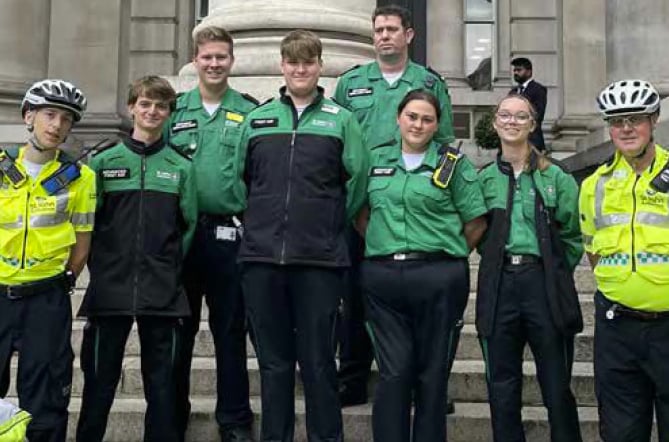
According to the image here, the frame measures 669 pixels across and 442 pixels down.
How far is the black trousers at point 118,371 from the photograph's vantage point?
4551 millimetres

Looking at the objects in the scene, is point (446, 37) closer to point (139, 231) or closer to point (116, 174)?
point (116, 174)

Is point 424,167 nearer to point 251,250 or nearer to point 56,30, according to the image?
point 251,250

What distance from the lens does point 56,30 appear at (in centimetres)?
1528

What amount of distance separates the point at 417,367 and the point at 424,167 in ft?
3.37

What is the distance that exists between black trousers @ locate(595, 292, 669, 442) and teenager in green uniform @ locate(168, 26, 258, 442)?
1966mm

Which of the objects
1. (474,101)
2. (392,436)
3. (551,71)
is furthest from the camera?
(551,71)

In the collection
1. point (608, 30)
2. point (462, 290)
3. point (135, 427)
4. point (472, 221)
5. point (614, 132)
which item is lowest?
point (135, 427)

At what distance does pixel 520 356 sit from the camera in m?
4.61

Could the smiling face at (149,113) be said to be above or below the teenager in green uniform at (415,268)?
above

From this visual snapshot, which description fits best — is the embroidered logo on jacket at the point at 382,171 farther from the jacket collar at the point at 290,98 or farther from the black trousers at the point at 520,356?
the black trousers at the point at 520,356

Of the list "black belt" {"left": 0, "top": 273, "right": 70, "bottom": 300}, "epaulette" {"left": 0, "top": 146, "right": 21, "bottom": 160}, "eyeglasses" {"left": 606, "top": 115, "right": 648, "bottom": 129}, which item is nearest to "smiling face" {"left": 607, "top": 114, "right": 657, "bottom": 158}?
"eyeglasses" {"left": 606, "top": 115, "right": 648, "bottom": 129}

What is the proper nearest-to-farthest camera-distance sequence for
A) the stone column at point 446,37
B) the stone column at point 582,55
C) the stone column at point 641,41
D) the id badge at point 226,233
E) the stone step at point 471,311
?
the id badge at point 226,233 → the stone step at point 471,311 → the stone column at point 641,41 → the stone column at point 582,55 → the stone column at point 446,37

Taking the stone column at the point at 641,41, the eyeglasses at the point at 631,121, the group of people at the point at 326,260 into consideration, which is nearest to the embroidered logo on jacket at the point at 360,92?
the group of people at the point at 326,260

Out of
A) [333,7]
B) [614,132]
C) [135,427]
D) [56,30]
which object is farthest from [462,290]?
[56,30]
